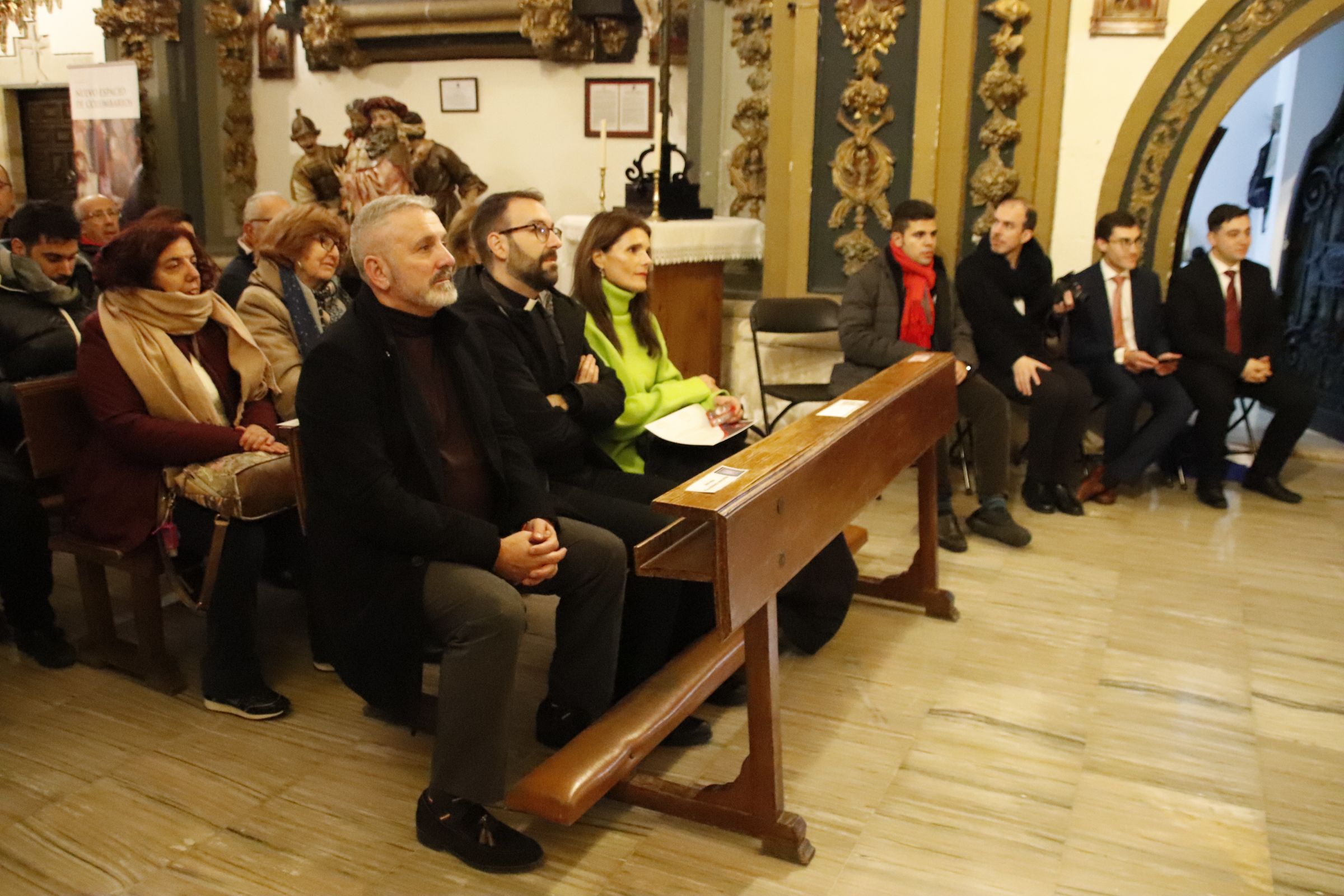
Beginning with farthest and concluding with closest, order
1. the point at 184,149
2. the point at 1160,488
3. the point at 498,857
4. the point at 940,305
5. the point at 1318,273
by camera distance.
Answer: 1. the point at 184,149
2. the point at 1318,273
3. the point at 1160,488
4. the point at 940,305
5. the point at 498,857

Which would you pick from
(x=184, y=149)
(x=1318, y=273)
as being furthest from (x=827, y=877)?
(x=184, y=149)

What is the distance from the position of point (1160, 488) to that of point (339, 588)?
13.0ft

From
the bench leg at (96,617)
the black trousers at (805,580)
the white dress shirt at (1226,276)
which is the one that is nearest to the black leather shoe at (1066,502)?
the white dress shirt at (1226,276)

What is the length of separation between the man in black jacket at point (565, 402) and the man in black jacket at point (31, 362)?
1.30 metres

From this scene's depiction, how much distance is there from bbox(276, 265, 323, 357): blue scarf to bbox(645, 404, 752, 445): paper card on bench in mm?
1097

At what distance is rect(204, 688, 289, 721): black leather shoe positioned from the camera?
9.36 ft

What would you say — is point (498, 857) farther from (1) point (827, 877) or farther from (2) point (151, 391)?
(2) point (151, 391)

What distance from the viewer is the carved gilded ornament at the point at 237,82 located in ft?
26.4

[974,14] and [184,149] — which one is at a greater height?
[974,14]

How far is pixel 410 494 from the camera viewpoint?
2287mm

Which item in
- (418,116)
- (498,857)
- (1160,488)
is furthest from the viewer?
(418,116)

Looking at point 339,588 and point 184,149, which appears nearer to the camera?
point 339,588

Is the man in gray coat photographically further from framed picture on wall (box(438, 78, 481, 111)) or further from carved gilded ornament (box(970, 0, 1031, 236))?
framed picture on wall (box(438, 78, 481, 111))

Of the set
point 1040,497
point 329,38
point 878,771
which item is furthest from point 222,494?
point 329,38
